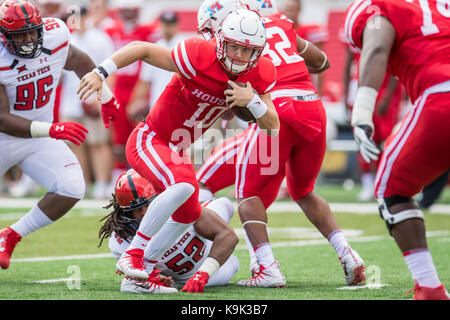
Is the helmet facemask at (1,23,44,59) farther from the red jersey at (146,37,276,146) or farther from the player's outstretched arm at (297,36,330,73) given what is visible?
the player's outstretched arm at (297,36,330,73)

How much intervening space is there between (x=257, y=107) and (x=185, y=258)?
3.21 feet

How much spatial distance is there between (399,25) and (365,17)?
15 cm

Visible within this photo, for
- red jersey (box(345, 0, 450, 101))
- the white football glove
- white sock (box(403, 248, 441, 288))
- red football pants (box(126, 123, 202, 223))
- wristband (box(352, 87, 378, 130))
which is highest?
red jersey (box(345, 0, 450, 101))

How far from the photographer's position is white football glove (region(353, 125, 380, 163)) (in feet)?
11.1

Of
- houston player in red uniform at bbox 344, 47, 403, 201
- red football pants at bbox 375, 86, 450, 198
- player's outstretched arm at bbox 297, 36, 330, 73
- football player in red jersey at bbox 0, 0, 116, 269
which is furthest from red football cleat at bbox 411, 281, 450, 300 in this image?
houston player in red uniform at bbox 344, 47, 403, 201

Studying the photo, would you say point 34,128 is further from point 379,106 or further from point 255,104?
point 379,106

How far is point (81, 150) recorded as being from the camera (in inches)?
387

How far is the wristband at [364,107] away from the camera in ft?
11.3

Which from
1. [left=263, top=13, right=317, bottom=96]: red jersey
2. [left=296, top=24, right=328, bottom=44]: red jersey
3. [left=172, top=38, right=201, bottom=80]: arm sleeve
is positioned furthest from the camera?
[left=296, top=24, right=328, bottom=44]: red jersey

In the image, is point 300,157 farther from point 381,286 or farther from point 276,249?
point 276,249

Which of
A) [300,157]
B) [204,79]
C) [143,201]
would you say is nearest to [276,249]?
[300,157]

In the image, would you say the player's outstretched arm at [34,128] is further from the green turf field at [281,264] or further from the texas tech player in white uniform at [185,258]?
the green turf field at [281,264]

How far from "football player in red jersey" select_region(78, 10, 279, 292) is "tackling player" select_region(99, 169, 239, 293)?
151mm

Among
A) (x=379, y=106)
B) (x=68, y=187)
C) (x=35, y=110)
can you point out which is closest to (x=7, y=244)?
(x=68, y=187)
